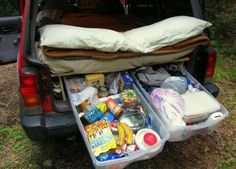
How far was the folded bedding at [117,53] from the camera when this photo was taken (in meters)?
2.14

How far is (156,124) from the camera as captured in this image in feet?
7.04

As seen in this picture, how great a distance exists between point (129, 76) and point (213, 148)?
113 centimetres

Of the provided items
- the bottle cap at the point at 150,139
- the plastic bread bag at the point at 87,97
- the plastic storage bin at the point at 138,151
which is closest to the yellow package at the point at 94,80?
the plastic bread bag at the point at 87,97

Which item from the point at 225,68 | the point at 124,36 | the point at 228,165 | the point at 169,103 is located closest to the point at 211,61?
the point at 169,103

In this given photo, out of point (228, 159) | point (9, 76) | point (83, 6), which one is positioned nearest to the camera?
point (228, 159)

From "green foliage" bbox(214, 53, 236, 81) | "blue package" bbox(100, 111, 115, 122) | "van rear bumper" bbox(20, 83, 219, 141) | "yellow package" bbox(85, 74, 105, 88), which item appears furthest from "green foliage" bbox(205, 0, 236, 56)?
"van rear bumper" bbox(20, 83, 219, 141)

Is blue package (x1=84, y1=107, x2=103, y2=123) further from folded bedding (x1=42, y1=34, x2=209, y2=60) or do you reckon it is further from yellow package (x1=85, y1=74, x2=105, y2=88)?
folded bedding (x1=42, y1=34, x2=209, y2=60)

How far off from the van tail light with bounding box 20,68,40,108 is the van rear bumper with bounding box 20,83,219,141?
0.11 m

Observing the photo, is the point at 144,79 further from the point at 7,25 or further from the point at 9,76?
the point at 9,76

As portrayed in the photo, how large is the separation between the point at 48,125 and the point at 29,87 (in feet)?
0.97

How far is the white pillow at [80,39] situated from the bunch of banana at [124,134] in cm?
53

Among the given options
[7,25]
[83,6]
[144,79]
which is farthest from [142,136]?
[83,6]

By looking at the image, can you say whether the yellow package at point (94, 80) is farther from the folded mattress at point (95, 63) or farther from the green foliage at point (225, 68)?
the green foliage at point (225, 68)

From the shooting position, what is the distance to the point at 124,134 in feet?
6.85
